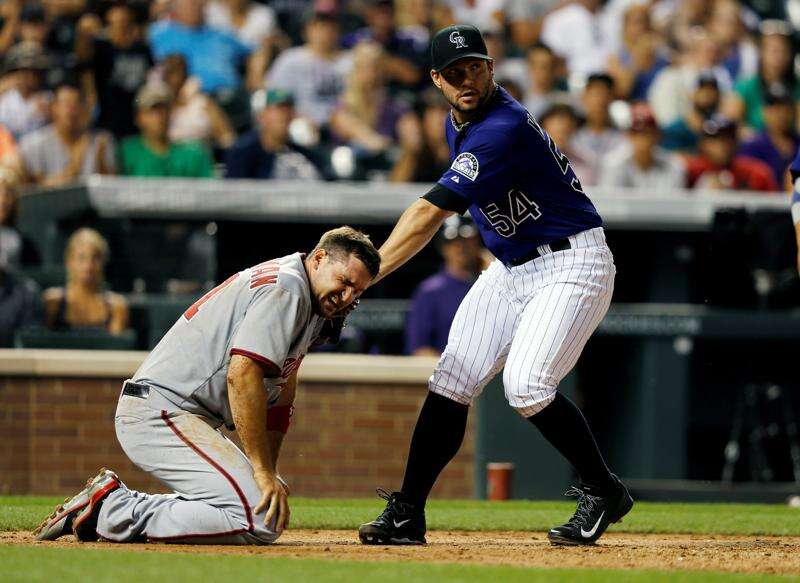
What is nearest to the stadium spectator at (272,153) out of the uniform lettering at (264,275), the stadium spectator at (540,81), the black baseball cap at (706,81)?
the stadium spectator at (540,81)

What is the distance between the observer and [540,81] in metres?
12.7

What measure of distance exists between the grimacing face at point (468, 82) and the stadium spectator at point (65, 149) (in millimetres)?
5702

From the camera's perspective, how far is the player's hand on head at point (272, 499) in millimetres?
5070

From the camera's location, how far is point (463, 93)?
5465 mm

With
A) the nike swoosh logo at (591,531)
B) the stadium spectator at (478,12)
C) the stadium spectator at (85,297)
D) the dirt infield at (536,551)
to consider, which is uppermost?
the stadium spectator at (478,12)

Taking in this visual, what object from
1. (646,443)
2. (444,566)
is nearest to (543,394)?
(444,566)

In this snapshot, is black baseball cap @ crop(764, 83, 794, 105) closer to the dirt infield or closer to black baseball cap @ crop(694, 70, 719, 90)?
black baseball cap @ crop(694, 70, 719, 90)

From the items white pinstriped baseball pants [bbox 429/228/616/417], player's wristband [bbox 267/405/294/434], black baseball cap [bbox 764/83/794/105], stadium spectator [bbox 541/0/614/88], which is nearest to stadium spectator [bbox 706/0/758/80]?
black baseball cap [bbox 764/83/794/105]

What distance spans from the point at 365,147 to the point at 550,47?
2.70 m

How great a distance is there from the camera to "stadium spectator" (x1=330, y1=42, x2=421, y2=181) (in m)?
11.7

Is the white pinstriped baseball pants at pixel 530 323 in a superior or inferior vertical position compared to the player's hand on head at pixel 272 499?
superior

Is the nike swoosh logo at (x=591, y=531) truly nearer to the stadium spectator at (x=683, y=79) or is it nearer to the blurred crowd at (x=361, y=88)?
the blurred crowd at (x=361, y=88)

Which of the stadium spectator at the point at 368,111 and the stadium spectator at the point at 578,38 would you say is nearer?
the stadium spectator at the point at 368,111

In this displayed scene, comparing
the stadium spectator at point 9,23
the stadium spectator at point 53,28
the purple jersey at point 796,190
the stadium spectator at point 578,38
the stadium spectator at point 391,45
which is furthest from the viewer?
the stadium spectator at point 578,38
